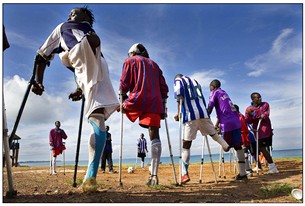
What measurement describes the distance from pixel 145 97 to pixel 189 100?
1.79 metres

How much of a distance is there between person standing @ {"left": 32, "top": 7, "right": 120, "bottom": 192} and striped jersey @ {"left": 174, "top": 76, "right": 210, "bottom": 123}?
2616 mm

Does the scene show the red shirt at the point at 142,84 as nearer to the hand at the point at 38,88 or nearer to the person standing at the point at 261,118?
the hand at the point at 38,88

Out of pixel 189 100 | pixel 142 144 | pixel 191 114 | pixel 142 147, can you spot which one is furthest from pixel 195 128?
pixel 142 144

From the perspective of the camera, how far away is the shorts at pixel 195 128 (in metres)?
6.05

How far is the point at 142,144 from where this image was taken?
19016 millimetres

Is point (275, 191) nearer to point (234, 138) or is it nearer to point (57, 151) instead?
point (234, 138)

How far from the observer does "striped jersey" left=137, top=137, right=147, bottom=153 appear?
18.8 meters

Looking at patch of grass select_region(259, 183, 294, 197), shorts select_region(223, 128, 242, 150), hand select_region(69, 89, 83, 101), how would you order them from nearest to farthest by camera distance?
patch of grass select_region(259, 183, 294, 197) < hand select_region(69, 89, 83, 101) < shorts select_region(223, 128, 242, 150)

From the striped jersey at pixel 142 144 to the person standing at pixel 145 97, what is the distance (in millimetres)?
14163

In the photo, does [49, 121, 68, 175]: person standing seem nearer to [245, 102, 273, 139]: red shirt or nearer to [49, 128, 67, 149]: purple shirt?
[49, 128, 67, 149]: purple shirt

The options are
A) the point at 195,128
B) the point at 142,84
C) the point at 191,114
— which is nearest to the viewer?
the point at 142,84

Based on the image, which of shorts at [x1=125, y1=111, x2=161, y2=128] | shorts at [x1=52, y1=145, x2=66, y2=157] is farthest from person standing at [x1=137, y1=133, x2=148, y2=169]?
shorts at [x1=125, y1=111, x2=161, y2=128]

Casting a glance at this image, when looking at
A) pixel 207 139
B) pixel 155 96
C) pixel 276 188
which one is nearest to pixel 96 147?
pixel 155 96

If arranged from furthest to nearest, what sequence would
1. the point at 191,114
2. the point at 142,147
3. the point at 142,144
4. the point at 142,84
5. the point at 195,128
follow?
the point at 142,144
the point at 142,147
the point at 195,128
the point at 191,114
the point at 142,84
